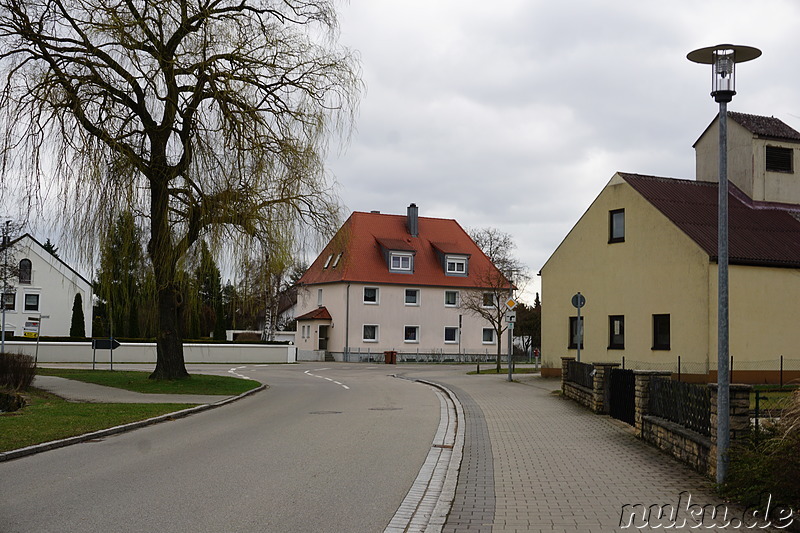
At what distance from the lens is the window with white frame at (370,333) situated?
58812mm

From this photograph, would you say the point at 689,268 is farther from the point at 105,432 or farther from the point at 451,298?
the point at 451,298

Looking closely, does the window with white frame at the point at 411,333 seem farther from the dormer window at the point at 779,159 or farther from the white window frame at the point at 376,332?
the dormer window at the point at 779,159

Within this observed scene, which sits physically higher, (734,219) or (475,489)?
(734,219)

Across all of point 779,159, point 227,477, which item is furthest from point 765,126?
point 227,477

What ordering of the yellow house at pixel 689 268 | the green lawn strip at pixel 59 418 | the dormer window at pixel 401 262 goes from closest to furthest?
1. the green lawn strip at pixel 59 418
2. the yellow house at pixel 689 268
3. the dormer window at pixel 401 262

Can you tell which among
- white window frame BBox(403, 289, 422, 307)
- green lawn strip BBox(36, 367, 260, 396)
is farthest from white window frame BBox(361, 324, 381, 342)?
green lawn strip BBox(36, 367, 260, 396)

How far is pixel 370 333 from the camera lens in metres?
59.1

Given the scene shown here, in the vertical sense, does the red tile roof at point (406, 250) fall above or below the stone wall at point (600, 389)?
above

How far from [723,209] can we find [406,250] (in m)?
52.3

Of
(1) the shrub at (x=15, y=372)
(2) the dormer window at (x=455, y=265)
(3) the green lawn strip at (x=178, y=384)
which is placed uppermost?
(2) the dormer window at (x=455, y=265)

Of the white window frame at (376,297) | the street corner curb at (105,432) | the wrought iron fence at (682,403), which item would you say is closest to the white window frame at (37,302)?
the white window frame at (376,297)

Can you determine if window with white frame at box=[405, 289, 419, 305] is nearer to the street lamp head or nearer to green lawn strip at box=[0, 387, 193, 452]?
green lawn strip at box=[0, 387, 193, 452]

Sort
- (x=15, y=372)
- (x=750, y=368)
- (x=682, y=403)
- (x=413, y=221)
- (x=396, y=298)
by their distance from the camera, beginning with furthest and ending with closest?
(x=413, y=221), (x=396, y=298), (x=750, y=368), (x=15, y=372), (x=682, y=403)

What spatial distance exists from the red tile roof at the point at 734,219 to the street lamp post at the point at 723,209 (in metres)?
17.5
